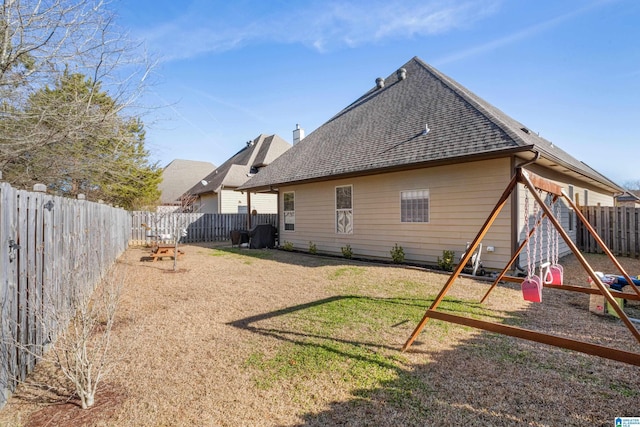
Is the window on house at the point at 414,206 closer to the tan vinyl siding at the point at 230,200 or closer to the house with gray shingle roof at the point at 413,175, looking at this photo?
the house with gray shingle roof at the point at 413,175

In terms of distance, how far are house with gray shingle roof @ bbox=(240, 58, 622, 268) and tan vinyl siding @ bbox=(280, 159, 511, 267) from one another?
0.03m

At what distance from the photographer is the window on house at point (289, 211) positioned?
1285 centimetres

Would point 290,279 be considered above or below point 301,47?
below

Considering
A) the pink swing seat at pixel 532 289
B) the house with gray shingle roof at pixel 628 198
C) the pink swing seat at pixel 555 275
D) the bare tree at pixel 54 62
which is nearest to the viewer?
the pink swing seat at pixel 532 289

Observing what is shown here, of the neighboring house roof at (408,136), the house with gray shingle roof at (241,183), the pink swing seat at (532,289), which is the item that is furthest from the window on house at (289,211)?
the pink swing seat at (532,289)

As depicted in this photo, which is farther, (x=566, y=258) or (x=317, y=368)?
(x=566, y=258)

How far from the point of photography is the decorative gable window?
10.5 meters

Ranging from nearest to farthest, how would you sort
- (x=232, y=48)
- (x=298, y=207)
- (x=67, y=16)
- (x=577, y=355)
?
(x=577, y=355)
(x=67, y=16)
(x=232, y=48)
(x=298, y=207)

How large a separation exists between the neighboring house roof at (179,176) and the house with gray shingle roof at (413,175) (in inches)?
815

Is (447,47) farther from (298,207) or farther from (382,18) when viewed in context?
(298,207)

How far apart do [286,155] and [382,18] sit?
7002 millimetres

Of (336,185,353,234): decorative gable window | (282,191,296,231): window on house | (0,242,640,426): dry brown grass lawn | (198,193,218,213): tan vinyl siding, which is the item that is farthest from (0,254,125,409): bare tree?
(198,193,218,213): tan vinyl siding

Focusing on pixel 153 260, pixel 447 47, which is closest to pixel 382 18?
pixel 447 47

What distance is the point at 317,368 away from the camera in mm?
3020
